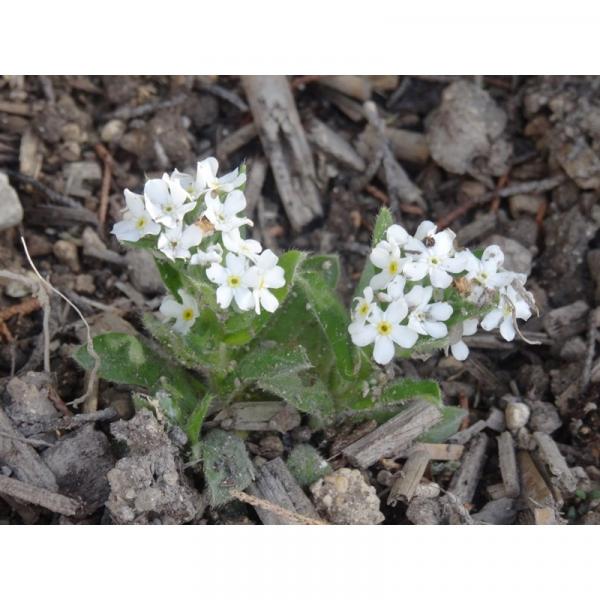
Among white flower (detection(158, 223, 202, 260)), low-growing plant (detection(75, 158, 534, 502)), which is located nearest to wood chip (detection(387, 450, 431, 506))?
low-growing plant (detection(75, 158, 534, 502))

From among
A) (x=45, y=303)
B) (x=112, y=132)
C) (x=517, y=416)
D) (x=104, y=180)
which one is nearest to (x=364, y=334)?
(x=517, y=416)

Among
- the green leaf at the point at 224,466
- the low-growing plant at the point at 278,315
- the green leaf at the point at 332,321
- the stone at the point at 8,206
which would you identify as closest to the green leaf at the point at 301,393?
the low-growing plant at the point at 278,315

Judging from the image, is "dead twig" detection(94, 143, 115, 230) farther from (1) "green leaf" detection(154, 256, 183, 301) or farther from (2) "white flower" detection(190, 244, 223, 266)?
(2) "white flower" detection(190, 244, 223, 266)

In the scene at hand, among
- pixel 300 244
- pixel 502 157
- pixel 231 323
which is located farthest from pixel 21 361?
pixel 502 157

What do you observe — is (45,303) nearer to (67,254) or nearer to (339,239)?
(67,254)

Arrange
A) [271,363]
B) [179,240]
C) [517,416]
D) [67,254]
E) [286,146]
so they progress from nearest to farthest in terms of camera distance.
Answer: [179,240] < [271,363] < [517,416] < [67,254] < [286,146]

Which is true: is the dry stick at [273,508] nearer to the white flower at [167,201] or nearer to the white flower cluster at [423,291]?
the white flower cluster at [423,291]

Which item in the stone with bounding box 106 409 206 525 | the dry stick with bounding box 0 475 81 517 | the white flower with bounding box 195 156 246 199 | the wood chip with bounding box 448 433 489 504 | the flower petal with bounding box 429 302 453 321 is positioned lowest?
the wood chip with bounding box 448 433 489 504
